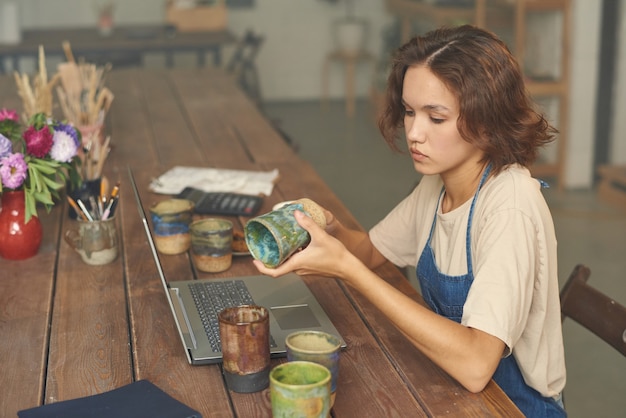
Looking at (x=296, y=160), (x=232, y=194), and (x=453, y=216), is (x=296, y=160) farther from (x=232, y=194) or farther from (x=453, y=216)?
(x=453, y=216)

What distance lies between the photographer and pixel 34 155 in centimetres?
202

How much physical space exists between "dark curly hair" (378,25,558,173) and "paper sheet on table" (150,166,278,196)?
0.98 meters

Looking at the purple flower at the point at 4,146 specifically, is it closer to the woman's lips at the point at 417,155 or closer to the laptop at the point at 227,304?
the laptop at the point at 227,304

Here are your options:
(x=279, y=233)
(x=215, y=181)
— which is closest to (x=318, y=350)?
(x=279, y=233)

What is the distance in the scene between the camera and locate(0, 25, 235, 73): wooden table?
20.5 ft

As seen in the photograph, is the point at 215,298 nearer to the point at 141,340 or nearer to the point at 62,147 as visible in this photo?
the point at 141,340

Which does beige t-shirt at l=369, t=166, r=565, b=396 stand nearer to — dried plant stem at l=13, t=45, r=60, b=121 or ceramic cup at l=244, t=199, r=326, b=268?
ceramic cup at l=244, t=199, r=326, b=268

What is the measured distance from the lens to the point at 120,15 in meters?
8.02

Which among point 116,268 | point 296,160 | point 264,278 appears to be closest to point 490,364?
point 264,278

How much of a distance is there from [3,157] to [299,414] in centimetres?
110

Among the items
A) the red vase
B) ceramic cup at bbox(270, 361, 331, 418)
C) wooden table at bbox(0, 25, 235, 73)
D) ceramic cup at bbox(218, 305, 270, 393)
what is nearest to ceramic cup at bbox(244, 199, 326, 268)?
ceramic cup at bbox(218, 305, 270, 393)

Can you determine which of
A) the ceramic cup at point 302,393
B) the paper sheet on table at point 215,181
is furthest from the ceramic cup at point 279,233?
the paper sheet on table at point 215,181

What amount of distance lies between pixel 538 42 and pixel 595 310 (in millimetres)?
4277

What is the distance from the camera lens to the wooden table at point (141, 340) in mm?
1372
